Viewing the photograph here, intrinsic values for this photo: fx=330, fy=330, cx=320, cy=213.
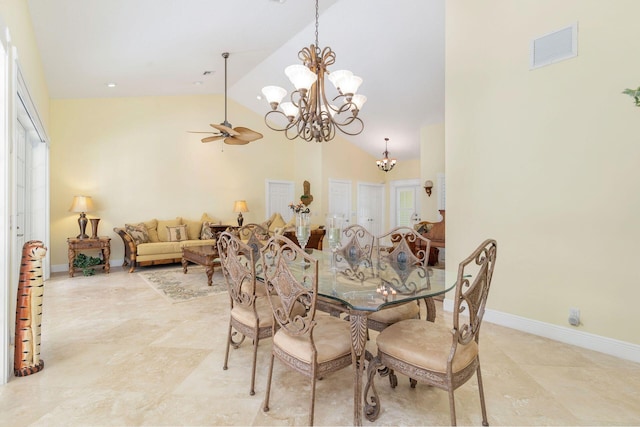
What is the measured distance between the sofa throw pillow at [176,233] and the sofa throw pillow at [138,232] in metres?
0.40

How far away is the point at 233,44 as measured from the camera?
4.80 meters

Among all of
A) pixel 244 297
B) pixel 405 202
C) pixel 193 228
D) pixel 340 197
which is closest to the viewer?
pixel 244 297

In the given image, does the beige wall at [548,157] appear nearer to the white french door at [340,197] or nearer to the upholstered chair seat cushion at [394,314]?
the upholstered chair seat cushion at [394,314]

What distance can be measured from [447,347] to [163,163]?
22.0 ft

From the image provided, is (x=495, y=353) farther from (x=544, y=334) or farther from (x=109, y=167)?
(x=109, y=167)

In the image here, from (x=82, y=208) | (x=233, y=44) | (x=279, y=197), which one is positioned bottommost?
(x=82, y=208)

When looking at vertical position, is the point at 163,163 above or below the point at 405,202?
above

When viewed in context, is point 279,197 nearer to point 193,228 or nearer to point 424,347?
point 193,228

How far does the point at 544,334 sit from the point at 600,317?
17.7 inches

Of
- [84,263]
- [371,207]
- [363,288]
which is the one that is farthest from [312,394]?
[371,207]

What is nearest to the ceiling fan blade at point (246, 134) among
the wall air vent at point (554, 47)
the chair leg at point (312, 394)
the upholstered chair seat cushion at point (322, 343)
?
the wall air vent at point (554, 47)

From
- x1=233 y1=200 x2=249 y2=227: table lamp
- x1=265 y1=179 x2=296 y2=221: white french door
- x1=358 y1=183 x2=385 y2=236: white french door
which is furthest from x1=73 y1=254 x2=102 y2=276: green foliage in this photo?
x1=358 y1=183 x2=385 y2=236: white french door

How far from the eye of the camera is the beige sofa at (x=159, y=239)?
5.89m

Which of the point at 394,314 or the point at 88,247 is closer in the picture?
the point at 394,314
